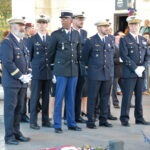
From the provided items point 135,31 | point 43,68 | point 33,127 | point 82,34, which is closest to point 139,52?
point 135,31

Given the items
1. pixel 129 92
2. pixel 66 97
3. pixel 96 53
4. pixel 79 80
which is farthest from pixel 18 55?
pixel 129 92

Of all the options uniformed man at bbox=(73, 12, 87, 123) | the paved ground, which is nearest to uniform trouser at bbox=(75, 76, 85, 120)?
uniformed man at bbox=(73, 12, 87, 123)

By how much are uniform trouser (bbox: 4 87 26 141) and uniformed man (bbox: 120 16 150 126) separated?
206 cm

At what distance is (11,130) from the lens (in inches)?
277

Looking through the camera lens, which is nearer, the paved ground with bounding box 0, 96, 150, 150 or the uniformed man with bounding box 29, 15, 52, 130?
the paved ground with bounding box 0, 96, 150, 150

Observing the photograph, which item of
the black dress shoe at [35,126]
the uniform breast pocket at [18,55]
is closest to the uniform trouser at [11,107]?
the uniform breast pocket at [18,55]

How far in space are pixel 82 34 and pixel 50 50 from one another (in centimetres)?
112

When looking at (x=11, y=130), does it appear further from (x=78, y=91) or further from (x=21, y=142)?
(x=78, y=91)

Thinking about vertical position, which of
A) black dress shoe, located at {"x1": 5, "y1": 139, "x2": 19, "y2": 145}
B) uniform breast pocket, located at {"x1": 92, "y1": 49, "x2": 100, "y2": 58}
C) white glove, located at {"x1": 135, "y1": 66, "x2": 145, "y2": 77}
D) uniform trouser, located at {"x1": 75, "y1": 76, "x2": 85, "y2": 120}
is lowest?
black dress shoe, located at {"x1": 5, "y1": 139, "x2": 19, "y2": 145}

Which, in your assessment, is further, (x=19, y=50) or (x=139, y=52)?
(x=139, y=52)

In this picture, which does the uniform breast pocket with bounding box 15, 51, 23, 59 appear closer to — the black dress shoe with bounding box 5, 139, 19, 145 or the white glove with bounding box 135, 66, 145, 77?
the black dress shoe with bounding box 5, 139, 19, 145

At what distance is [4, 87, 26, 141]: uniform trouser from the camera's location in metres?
6.97

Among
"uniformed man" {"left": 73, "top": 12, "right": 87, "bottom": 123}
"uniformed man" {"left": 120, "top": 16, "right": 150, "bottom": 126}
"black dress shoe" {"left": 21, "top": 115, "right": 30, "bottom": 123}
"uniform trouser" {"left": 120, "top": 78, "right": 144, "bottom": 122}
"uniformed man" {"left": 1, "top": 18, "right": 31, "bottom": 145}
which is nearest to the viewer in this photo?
"uniformed man" {"left": 1, "top": 18, "right": 31, "bottom": 145}

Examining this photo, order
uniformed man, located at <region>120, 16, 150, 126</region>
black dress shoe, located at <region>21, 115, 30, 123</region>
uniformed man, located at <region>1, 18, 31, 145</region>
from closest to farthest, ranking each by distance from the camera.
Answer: uniformed man, located at <region>1, 18, 31, 145</region>, uniformed man, located at <region>120, 16, 150, 126</region>, black dress shoe, located at <region>21, 115, 30, 123</region>
